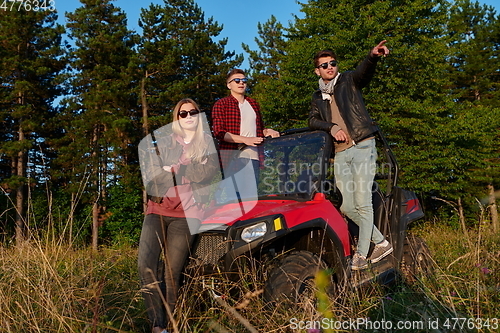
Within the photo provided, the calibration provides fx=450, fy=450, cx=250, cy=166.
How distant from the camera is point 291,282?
3244 mm

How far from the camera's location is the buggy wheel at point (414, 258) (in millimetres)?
4600

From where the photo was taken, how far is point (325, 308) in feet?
2.67

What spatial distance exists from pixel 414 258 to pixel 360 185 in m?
1.26

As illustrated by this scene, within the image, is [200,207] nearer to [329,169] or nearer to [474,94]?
[329,169]

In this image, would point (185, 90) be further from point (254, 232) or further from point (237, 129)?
point (254, 232)

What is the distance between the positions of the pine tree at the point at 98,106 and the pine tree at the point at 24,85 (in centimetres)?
129

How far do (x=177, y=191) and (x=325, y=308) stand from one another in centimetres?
284

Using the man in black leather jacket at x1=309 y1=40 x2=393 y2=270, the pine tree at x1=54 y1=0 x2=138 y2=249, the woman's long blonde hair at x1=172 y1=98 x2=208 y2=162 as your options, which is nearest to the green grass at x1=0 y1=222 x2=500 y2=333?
the man in black leather jacket at x1=309 y1=40 x2=393 y2=270

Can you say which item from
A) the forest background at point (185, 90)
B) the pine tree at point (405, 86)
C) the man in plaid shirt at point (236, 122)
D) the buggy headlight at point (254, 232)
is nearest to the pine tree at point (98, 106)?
the forest background at point (185, 90)

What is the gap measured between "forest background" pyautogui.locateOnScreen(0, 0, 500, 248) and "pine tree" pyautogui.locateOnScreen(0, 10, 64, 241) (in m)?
0.08

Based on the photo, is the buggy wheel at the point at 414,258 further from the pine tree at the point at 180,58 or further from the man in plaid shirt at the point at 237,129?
the pine tree at the point at 180,58

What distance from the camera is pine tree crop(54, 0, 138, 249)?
23.1m

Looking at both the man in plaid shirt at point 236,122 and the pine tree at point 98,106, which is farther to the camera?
the pine tree at point 98,106

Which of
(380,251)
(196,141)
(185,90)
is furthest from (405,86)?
(196,141)
